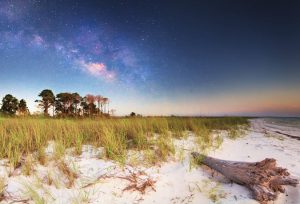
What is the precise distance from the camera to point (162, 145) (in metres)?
4.89

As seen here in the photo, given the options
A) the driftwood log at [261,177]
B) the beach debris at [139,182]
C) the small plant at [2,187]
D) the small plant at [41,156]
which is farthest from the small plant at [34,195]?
the driftwood log at [261,177]

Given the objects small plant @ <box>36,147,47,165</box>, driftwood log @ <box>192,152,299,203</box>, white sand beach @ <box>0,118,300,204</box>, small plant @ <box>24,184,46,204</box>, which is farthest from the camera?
small plant @ <box>36,147,47,165</box>

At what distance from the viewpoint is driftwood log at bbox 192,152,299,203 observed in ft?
11.6

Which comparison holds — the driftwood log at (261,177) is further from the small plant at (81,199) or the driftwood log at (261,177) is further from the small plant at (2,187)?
the small plant at (2,187)

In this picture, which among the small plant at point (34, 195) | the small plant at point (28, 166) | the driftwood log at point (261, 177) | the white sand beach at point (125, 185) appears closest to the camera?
the small plant at point (34, 195)

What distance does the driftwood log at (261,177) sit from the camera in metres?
3.53

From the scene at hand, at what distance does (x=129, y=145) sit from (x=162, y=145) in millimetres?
674

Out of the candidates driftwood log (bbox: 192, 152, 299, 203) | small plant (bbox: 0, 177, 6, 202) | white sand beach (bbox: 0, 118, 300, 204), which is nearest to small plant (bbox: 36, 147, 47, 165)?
white sand beach (bbox: 0, 118, 300, 204)

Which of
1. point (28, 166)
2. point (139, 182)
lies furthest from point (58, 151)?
point (139, 182)

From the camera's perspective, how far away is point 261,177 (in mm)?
3705

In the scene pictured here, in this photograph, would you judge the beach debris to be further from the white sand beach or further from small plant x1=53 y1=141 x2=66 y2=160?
small plant x1=53 y1=141 x2=66 y2=160

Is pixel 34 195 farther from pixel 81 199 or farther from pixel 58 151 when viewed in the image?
pixel 58 151

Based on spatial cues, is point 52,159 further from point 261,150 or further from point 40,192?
point 261,150

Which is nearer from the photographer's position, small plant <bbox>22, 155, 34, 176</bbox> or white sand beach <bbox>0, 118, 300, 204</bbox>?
white sand beach <bbox>0, 118, 300, 204</bbox>
